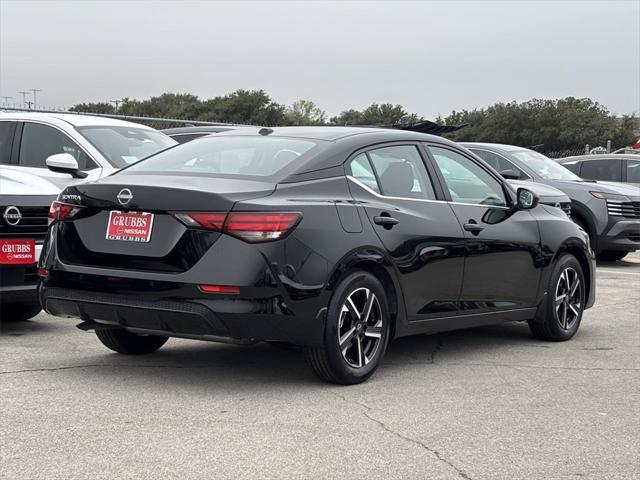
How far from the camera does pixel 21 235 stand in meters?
7.72

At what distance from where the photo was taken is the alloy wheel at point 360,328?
6.24m

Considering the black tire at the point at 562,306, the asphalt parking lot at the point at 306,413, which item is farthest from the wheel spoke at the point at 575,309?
the asphalt parking lot at the point at 306,413

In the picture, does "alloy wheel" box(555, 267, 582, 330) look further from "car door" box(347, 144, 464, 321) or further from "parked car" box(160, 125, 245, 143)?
"parked car" box(160, 125, 245, 143)

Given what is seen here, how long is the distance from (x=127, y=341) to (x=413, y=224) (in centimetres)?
209

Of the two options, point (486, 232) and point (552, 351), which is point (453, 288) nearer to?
point (486, 232)

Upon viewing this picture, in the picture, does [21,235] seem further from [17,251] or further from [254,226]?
[254,226]

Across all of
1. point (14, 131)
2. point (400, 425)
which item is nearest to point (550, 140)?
point (14, 131)

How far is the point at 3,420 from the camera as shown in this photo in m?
5.21

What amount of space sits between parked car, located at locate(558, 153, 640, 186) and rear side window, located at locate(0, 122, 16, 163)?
1079cm

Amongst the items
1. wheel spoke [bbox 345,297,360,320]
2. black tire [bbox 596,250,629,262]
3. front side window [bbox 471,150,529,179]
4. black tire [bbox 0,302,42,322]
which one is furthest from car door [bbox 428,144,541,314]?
black tire [bbox 596,250,629,262]

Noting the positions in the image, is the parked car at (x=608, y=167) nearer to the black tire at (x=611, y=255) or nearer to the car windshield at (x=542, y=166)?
the black tire at (x=611, y=255)

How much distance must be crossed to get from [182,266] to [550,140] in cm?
6590

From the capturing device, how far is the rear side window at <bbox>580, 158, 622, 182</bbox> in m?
18.4

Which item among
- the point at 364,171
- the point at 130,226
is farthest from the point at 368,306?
the point at 130,226
